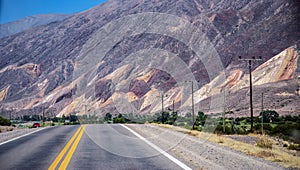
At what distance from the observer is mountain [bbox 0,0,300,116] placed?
75.0 metres

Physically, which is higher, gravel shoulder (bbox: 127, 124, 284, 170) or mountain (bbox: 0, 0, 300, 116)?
mountain (bbox: 0, 0, 300, 116)

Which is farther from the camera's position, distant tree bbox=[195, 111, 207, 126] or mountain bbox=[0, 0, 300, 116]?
mountain bbox=[0, 0, 300, 116]

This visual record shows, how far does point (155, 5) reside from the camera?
533 ft

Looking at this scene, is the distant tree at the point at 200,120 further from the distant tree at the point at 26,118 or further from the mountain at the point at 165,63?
the distant tree at the point at 26,118

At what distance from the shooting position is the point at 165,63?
69.6 metres

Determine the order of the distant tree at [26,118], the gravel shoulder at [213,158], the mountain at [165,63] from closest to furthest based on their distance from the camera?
the gravel shoulder at [213,158]
the mountain at [165,63]
the distant tree at [26,118]

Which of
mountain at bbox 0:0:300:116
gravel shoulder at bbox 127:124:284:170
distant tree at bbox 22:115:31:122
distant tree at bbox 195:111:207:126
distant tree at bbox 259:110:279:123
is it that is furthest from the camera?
distant tree at bbox 22:115:31:122

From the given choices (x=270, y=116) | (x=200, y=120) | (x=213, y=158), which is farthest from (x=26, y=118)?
(x=213, y=158)

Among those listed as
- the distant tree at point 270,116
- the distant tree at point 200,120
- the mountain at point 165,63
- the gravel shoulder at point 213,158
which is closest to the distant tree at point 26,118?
the mountain at point 165,63

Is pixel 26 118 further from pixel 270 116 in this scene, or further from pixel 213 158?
pixel 213 158

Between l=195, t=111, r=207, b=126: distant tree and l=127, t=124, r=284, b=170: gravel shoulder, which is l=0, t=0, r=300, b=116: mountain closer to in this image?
l=195, t=111, r=207, b=126: distant tree

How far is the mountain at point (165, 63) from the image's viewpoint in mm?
75000

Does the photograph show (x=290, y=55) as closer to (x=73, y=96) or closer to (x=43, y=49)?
(x=73, y=96)

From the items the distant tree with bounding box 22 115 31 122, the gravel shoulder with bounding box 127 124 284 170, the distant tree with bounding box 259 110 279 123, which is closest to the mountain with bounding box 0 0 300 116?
the distant tree with bounding box 259 110 279 123
